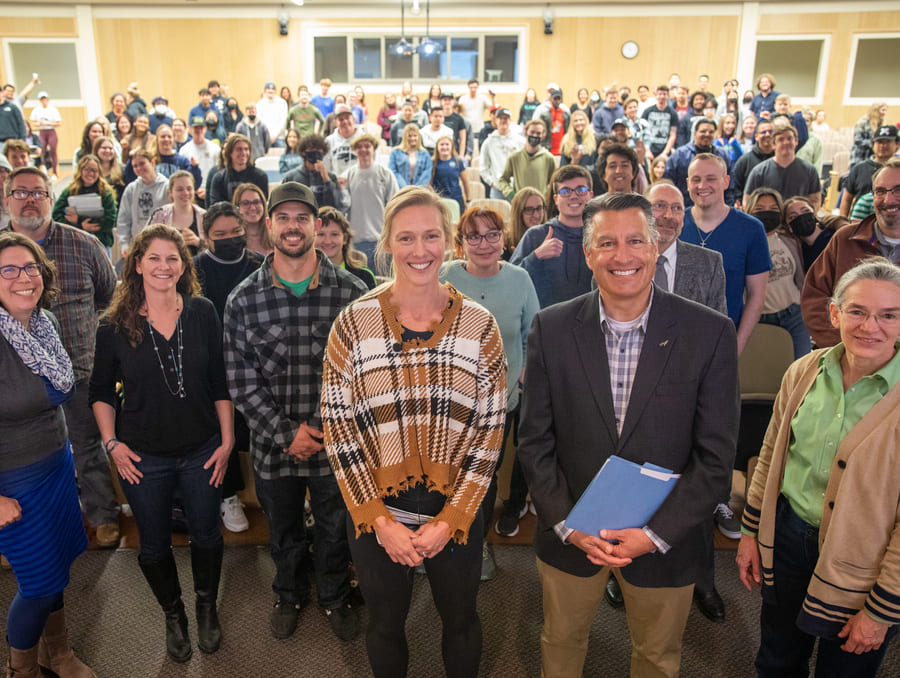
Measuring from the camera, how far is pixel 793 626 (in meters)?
1.80

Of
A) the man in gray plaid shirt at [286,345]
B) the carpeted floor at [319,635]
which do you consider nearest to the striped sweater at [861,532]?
the carpeted floor at [319,635]

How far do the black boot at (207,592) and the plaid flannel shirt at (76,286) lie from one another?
45.5 inches

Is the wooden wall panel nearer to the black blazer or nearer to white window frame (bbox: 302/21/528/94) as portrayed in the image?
white window frame (bbox: 302/21/528/94)

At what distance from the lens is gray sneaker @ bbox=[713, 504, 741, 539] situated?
3037 millimetres

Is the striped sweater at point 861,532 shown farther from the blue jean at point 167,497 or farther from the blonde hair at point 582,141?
the blonde hair at point 582,141

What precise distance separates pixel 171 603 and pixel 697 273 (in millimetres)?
2347

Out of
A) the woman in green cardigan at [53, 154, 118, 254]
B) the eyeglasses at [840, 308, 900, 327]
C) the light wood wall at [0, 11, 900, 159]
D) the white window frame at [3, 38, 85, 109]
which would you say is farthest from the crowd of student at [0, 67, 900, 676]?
the white window frame at [3, 38, 85, 109]

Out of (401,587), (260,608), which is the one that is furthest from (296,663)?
(401,587)

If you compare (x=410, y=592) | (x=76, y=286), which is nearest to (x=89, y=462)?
(x=76, y=286)

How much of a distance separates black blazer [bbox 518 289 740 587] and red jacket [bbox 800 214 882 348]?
1258 millimetres

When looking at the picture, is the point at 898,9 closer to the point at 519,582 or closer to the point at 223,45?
the point at 223,45

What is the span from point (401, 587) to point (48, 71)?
58.9 ft

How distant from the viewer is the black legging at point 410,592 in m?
1.75

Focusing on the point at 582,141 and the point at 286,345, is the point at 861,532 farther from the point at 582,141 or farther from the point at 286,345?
the point at 582,141
